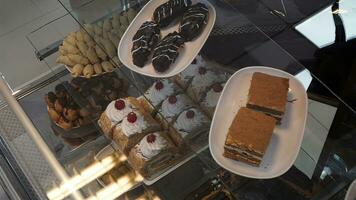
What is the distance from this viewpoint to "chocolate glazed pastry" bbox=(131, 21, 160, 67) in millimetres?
1259

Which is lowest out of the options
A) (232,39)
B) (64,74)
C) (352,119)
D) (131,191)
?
(352,119)

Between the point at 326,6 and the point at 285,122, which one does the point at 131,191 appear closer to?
the point at 285,122

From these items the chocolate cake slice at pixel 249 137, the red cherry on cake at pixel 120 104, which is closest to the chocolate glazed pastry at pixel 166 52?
the red cherry on cake at pixel 120 104

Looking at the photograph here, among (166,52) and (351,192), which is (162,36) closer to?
(166,52)

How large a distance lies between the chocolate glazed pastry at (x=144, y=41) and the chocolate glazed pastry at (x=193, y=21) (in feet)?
0.25

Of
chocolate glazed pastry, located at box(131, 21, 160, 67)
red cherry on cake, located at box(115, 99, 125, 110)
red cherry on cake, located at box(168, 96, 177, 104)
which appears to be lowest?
red cherry on cake, located at box(168, 96, 177, 104)

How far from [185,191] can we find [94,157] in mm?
275

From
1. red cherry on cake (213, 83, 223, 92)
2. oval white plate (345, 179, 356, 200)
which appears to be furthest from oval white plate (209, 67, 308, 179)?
oval white plate (345, 179, 356, 200)

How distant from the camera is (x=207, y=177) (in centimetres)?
111

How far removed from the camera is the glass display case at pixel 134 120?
1096 millimetres

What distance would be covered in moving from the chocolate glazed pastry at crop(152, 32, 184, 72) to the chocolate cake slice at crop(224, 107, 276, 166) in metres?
0.26

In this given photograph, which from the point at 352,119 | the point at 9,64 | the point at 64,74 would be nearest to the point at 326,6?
the point at 352,119

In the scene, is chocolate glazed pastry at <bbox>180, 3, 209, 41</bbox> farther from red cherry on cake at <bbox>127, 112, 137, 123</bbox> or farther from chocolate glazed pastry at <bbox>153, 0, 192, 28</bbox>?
red cherry on cake at <bbox>127, 112, 137, 123</bbox>

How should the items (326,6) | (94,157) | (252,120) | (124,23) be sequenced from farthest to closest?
(326,6), (124,23), (94,157), (252,120)
